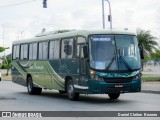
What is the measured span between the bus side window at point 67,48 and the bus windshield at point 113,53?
5.60 feet

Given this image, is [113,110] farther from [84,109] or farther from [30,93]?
[30,93]

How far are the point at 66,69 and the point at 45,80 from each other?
3045 mm

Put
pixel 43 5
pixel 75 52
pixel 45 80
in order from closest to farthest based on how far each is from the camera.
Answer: pixel 75 52 < pixel 45 80 < pixel 43 5

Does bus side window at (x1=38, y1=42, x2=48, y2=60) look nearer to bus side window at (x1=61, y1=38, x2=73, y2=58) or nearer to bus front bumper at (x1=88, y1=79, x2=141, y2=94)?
bus side window at (x1=61, y1=38, x2=73, y2=58)

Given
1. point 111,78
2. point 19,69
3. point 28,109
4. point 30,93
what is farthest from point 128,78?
point 19,69

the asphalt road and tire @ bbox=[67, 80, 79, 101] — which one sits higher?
tire @ bbox=[67, 80, 79, 101]

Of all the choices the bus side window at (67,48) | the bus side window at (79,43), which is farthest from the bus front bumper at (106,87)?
the bus side window at (67,48)

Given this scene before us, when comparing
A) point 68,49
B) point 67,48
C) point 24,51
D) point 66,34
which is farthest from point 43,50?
point 68,49

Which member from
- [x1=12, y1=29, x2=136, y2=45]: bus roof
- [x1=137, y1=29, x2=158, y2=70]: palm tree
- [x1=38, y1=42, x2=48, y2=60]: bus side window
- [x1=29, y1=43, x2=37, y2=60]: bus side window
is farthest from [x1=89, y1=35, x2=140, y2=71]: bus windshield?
[x1=137, y1=29, x2=158, y2=70]: palm tree

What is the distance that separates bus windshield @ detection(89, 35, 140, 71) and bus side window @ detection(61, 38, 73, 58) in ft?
5.60

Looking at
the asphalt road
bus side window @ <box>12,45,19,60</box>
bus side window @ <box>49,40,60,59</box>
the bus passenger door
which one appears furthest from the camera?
→ bus side window @ <box>12,45,19,60</box>

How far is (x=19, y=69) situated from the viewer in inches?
1118

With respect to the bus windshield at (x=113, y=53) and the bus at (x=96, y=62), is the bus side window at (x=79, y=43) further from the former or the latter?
the bus windshield at (x=113, y=53)

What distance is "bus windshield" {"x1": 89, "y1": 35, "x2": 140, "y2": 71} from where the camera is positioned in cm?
1938
